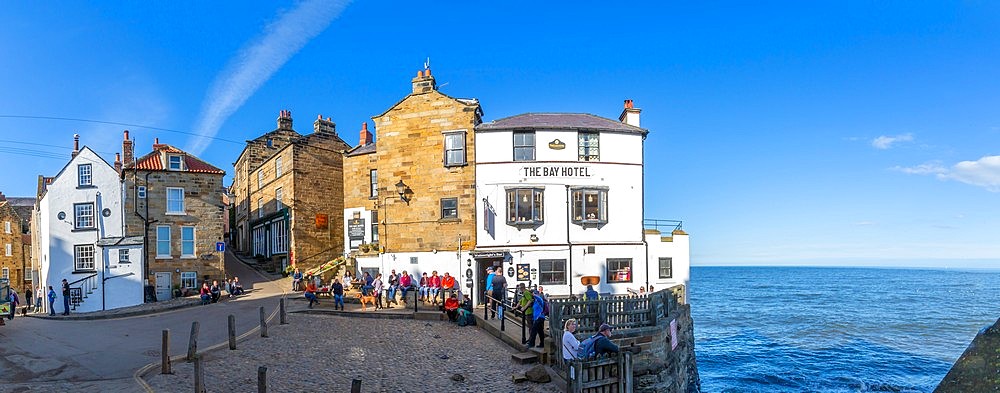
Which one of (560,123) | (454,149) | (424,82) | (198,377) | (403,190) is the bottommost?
(198,377)

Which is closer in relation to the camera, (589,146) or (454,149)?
(589,146)

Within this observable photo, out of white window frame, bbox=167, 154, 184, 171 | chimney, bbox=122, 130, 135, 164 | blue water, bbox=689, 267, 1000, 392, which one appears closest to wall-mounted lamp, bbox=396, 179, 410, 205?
white window frame, bbox=167, 154, 184, 171

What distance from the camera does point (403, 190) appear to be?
2783cm

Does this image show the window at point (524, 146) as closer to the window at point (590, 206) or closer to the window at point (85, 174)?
the window at point (590, 206)

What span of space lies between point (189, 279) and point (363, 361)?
72.1 ft

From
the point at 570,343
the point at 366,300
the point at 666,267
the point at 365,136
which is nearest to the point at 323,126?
the point at 365,136

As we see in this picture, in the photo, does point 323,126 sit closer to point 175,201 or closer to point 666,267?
point 175,201

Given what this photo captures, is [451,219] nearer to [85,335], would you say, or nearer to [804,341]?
[85,335]

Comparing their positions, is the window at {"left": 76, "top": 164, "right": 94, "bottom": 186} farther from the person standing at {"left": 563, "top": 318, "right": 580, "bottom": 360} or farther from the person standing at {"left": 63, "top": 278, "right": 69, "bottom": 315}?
the person standing at {"left": 563, "top": 318, "right": 580, "bottom": 360}

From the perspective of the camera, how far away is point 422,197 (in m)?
28.0

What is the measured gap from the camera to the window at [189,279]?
108 feet

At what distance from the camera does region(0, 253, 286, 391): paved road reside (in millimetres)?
14336

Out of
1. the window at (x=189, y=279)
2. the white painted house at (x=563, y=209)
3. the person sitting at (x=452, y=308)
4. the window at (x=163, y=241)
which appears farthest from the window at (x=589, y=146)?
the window at (x=163, y=241)

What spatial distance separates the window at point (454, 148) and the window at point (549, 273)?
20.5 feet
